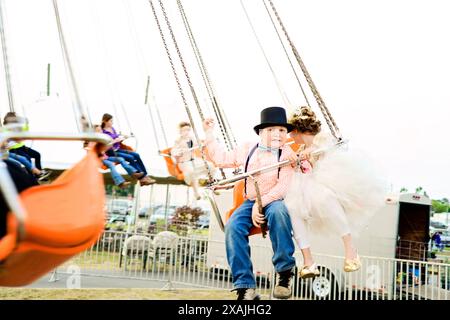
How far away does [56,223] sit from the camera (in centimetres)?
196

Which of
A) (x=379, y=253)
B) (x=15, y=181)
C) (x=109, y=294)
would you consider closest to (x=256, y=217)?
(x=15, y=181)

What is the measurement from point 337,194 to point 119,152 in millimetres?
4264

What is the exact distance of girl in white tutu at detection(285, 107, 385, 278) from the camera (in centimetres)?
360

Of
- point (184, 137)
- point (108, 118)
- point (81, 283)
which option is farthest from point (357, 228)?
point (81, 283)

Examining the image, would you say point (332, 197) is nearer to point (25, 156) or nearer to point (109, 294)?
point (25, 156)

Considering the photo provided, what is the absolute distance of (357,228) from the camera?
3.71 metres

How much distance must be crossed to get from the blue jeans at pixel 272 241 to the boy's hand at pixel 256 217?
0.04 meters

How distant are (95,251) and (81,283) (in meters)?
1.12

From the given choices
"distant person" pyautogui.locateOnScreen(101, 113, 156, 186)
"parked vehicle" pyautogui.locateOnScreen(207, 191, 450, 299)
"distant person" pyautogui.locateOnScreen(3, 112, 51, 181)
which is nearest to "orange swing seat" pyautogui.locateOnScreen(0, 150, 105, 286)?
"distant person" pyautogui.locateOnScreen(3, 112, 51, 181)

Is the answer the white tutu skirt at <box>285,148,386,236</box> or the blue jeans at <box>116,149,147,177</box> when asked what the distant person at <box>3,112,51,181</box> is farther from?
the white tutu skirt at <box>285,148,386,236</box>

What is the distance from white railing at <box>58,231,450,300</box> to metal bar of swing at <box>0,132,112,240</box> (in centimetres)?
753

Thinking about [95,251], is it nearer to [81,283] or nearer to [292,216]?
[81,283]
